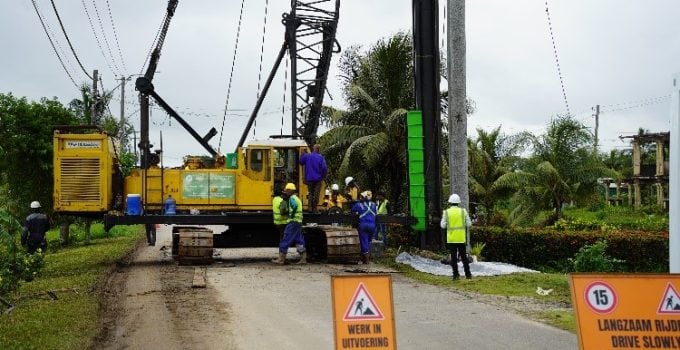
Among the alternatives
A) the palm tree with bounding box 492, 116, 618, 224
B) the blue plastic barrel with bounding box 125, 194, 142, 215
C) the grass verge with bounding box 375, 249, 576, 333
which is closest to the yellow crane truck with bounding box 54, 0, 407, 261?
the blue plastic barrel with bounding box 125, 194, 142, 215

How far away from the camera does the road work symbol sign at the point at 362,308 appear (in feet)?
24.7

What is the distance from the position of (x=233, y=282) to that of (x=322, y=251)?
535 centimetres

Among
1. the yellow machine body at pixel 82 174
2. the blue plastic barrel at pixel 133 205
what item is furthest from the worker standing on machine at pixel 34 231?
the blue plastic barrel at pixel 133 205

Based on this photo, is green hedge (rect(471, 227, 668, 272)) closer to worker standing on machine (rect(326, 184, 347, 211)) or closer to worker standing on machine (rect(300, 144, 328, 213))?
worker standing on machine (rect(326, 184, 347, 211))

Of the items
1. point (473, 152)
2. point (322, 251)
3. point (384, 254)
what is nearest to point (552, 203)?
point (473, 152)

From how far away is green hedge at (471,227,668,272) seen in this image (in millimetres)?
23812

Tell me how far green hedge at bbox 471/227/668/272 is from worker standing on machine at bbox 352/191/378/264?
5205 mm

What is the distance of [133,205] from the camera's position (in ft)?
71.3

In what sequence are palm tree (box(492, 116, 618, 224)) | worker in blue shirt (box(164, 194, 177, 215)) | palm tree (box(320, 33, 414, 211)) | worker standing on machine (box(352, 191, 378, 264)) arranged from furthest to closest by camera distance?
1. palm tree (box(492, 116, 618, 224))
2. palm tree (box(320, 33, 414, 211))
3. worker in blue shirt (box(164, 194, 177, 215))
4. worker standing on machine (box(352, 191, 378, 264))

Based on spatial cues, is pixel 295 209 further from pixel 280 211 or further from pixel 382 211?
pixel 382 211

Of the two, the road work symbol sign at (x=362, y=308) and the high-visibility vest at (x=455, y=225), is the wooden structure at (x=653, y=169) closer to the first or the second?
the high-visibility vest at (x=455, y=225)

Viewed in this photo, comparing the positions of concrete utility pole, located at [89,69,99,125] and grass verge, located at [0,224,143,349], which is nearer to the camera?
grass verge, located at [0,224,143,349]

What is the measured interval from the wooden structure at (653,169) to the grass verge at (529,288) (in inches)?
1291

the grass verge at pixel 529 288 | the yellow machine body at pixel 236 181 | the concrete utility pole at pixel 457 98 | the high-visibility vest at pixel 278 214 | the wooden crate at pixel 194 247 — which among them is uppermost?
the concrete utility pole at pixel 457 98
